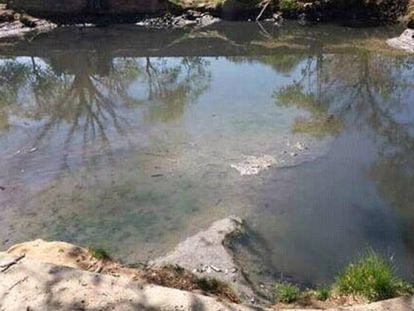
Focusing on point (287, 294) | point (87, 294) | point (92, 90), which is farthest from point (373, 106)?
point (87, 294)

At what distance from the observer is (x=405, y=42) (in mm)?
18891

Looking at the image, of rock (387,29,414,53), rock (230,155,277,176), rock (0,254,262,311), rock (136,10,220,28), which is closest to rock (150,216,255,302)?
rock (230,155,277,176)

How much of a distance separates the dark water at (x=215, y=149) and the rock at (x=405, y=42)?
28.1 inches

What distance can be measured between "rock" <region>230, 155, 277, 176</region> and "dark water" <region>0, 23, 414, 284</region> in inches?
5.7

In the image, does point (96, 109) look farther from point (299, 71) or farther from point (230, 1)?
Answer: point (230, 1)

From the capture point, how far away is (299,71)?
16.7 metres

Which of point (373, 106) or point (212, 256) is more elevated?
point (373, 106)

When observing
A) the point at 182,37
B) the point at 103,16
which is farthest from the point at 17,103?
the point at 103,16

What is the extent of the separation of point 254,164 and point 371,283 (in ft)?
16.3

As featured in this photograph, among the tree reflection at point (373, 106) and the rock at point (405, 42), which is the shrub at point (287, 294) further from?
the rock at point (405, 42)

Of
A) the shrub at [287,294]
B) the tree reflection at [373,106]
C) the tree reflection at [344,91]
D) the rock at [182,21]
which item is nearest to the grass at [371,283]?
the shrub at [287,294]

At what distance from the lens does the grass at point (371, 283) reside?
5637 mm

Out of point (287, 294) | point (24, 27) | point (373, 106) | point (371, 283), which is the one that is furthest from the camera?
point (24, 27)

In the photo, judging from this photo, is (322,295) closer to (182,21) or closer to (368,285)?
(368,285)
